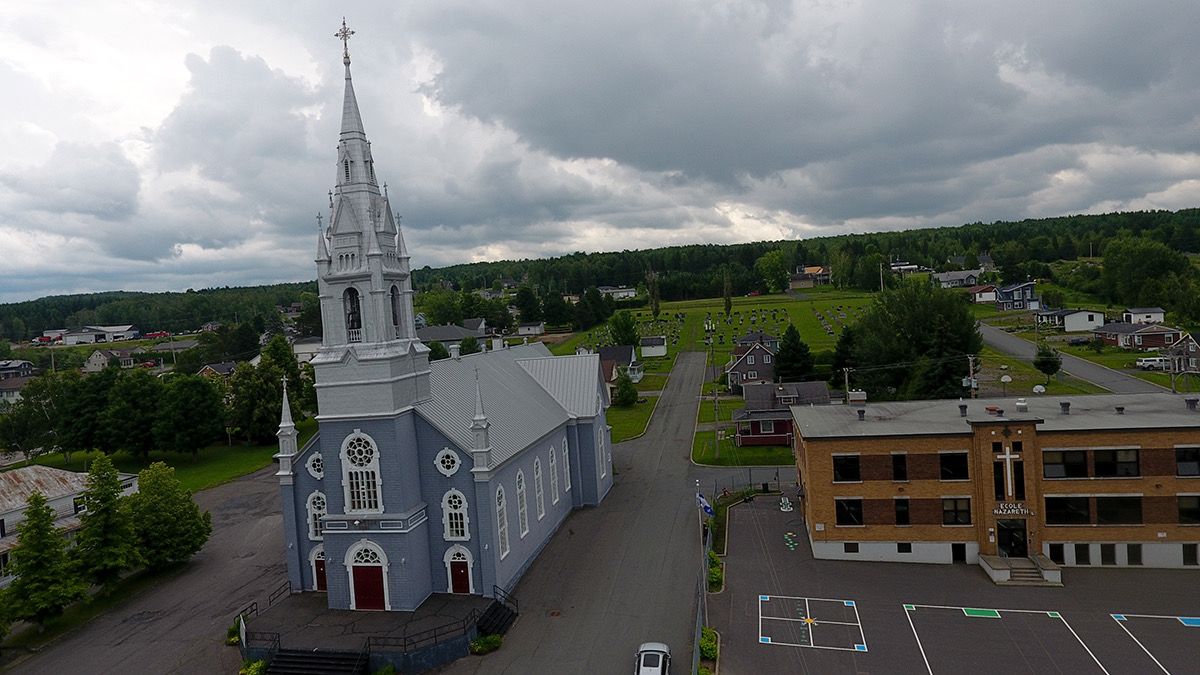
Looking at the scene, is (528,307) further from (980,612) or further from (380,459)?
(980,612)

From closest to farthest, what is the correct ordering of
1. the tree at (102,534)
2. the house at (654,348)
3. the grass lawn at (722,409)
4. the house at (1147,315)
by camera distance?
1. the tree at (102,534)
2. the grass lawn at (722,409)
3. the house at (1147,315)
4. the house at (654,348)

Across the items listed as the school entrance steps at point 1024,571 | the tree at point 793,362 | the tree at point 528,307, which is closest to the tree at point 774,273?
the tree at point 528,307

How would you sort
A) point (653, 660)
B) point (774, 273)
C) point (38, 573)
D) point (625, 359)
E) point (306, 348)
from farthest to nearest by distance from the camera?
point (774, 273) < point (306, 348) < point (625, 359) < point (38, 573) < point (653, 660)

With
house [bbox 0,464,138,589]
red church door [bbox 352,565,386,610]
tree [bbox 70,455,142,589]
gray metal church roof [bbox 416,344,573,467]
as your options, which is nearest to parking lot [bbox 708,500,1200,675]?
gray metal church roof [bbox 416,344,573,467]

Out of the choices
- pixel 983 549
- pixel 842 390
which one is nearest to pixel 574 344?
pixel 842 390

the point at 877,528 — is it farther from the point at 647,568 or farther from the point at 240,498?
the point at 240,498

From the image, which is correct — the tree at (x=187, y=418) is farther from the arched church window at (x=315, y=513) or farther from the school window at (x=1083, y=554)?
the school window at (x=1083, y=554)

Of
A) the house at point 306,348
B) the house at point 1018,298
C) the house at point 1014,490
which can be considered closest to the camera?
the house at point 1014,490

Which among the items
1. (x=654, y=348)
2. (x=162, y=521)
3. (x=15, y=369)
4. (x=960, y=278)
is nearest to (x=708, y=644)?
(x=162, y=521)
